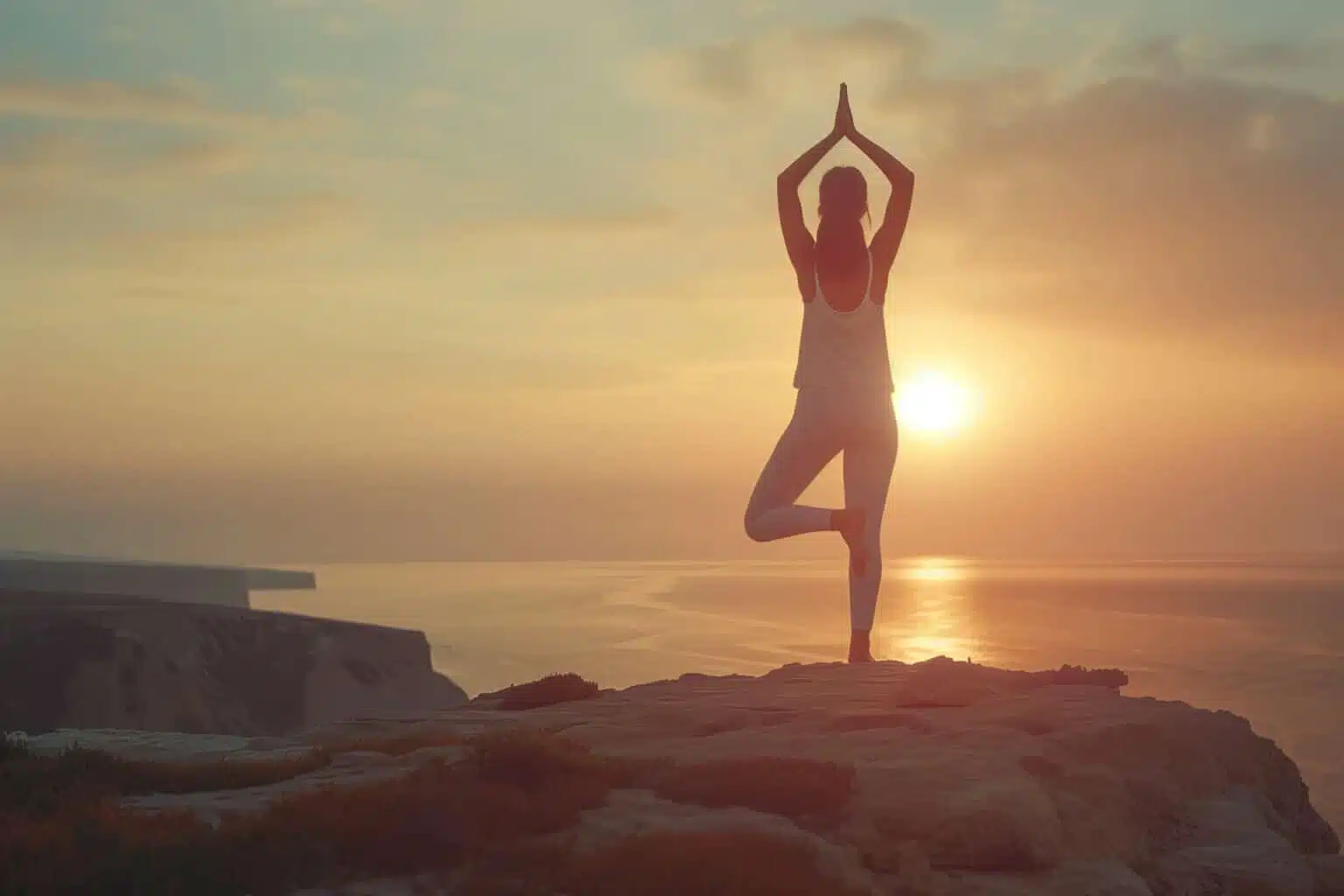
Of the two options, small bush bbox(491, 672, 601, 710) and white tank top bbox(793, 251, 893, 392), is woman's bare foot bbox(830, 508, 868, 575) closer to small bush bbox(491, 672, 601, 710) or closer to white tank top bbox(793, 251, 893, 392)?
white tank top bbox(793, 251, 893, 392)

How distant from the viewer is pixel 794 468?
1128 centimetres

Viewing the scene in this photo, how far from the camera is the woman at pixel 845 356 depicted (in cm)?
1130

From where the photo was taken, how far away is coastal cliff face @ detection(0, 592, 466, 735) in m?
58.9

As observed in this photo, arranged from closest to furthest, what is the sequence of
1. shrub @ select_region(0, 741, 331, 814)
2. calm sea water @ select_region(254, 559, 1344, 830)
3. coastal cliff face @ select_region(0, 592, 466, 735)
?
shrub @ select_region(0, 741, 331, 814) < coastal cliff face @ select_region(0, 592, 466, 735) < calm sea water @ select_region(254, 559, 1344, 830)

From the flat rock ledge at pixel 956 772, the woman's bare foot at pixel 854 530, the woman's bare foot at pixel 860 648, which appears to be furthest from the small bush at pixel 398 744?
the woman's bare foot at pixel 860 648

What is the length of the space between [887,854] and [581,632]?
483 ft

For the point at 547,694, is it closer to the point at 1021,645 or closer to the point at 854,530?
the point at 854,530

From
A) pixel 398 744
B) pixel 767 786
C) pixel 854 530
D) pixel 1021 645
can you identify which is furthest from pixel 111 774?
pixel 1021 645

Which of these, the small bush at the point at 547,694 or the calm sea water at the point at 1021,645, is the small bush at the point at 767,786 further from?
the calm sea water at the point at 1021,645

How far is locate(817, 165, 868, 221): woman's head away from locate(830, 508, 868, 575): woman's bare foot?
2.77 meters

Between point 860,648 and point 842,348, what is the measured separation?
10.5 ft

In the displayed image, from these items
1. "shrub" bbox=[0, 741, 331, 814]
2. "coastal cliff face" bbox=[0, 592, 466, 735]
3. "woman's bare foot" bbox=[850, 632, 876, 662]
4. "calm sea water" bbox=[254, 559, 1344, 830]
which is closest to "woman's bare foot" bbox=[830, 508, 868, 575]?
"woman's bare foot" bbox=[850, 632, 876, 662]

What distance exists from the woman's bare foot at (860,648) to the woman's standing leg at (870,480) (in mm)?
753

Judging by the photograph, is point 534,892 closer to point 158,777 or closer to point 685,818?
point 685,818
